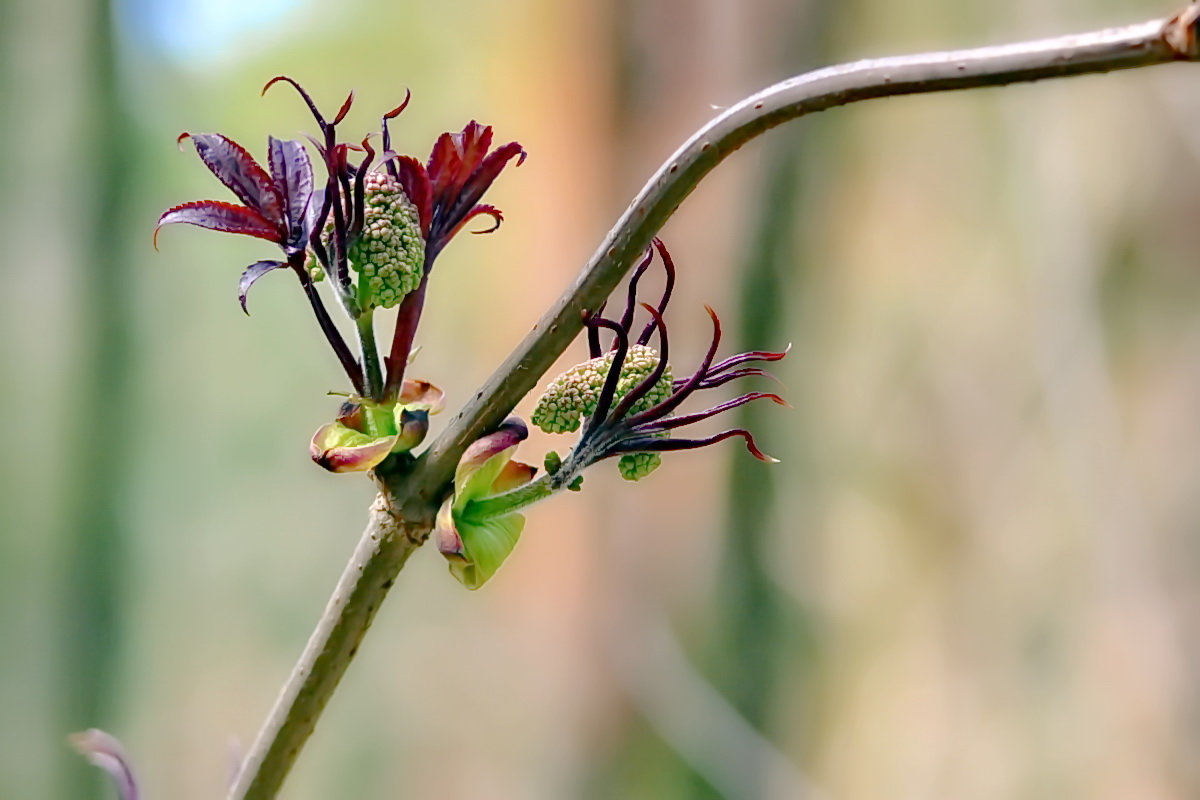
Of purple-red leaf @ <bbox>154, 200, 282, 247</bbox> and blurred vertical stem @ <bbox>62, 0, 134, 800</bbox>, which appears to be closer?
purple-red leaf @ <bbox>154, 200, 282, 247</bbox>

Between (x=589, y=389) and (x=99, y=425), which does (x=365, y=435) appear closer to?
(x=589, y=389)

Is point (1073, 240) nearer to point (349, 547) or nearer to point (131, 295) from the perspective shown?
point (349, 547)

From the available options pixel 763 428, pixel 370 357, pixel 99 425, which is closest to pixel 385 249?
pixel 370 357

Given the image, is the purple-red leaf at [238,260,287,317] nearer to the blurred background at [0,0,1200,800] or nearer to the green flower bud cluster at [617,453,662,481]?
the green flower bud cluster at [617,453,662,481]

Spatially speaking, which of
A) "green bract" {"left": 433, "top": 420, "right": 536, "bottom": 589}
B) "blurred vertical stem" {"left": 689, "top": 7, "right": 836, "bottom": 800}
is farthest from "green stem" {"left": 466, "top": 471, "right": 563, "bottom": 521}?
"blurred vertical stem" {"left": 689, "top": 7, "right": 836, "bottom": 800}

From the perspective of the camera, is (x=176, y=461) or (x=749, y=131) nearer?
(x=749, y=131)

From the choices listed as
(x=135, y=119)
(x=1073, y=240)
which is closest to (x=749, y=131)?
(x=1073, y=240)
